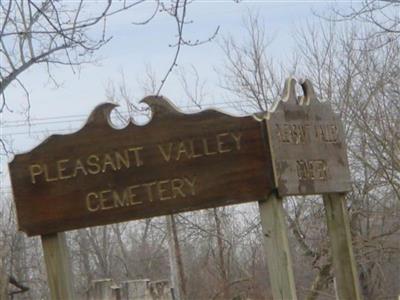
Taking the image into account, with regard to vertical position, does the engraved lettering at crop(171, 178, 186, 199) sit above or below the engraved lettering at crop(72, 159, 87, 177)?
Result: below

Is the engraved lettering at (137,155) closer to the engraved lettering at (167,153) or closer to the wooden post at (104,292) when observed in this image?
the engraved lettering at (167,153)

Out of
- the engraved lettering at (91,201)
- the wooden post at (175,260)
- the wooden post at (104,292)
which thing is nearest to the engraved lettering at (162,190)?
the engraved lettering at (91,201)

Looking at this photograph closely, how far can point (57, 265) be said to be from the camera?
211 inches

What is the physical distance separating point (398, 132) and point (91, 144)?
17566 millimetres

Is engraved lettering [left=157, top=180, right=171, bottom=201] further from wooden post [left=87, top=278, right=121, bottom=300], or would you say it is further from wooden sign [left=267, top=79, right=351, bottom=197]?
wooden post [left=87, top=278, right=121, bottom=300]

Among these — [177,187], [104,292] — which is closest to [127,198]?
[177,187]

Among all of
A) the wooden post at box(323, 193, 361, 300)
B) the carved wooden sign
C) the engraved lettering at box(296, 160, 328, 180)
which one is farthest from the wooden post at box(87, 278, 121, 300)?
the carved wooden sign

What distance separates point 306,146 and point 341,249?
71 centimetres

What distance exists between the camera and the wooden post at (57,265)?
5.35m

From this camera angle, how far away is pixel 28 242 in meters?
37.1

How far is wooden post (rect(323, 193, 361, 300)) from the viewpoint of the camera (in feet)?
19.2

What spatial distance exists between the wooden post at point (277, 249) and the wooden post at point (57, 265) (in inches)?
39.8

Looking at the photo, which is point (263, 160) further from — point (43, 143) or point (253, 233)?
point (253, 233)

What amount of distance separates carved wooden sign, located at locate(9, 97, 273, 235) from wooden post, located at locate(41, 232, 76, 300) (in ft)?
0.33
